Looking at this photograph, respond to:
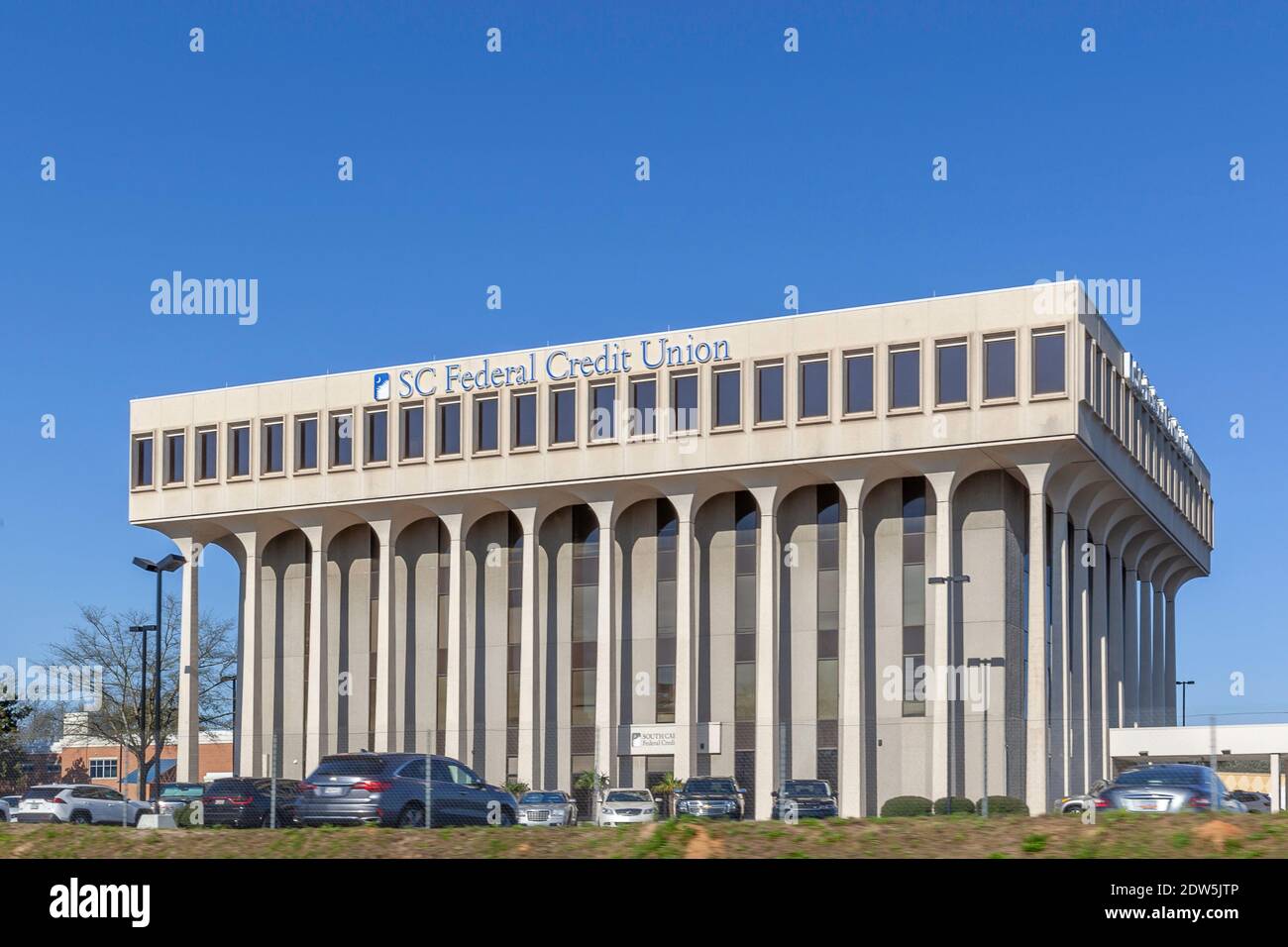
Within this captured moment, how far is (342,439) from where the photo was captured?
229ft

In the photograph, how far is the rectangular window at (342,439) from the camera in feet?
228

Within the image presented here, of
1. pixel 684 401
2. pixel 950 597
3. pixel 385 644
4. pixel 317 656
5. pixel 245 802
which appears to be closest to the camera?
pixel 245 802

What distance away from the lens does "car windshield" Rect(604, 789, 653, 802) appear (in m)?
44.3

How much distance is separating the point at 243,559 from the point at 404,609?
32.4 ft

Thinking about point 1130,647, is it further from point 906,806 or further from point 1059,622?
point 906,806

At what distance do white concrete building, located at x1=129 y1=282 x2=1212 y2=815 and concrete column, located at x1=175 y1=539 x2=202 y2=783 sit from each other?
19 centimetres

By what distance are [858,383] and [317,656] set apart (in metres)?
26.5

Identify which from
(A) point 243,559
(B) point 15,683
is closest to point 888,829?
(A) point 243,559

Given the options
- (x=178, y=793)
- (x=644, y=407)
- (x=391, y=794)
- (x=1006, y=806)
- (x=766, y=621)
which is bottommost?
(x=1006, y=806)

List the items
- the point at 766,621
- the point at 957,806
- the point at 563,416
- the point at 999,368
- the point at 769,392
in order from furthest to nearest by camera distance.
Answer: the point at 563,416 < the point at 769,392 < the point at 766,621 < the point at 999,368 < the point at 957,806

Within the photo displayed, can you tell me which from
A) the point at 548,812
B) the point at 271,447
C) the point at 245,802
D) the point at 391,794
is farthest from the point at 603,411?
the point at 391,794

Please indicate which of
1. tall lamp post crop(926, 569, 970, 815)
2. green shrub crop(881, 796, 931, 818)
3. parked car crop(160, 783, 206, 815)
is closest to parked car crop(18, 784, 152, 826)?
parked car crop(160, 783, 206, 815)
